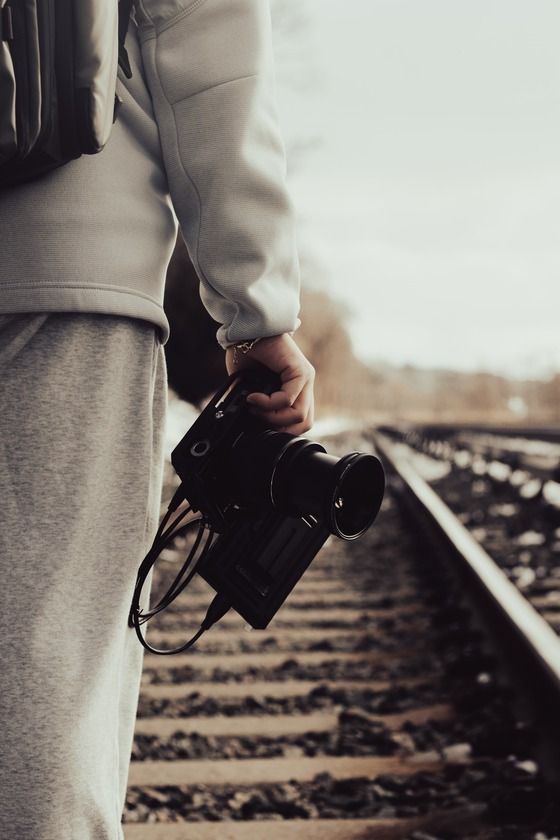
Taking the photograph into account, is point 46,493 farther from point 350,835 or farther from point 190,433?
point 350,835

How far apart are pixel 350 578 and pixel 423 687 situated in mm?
2372

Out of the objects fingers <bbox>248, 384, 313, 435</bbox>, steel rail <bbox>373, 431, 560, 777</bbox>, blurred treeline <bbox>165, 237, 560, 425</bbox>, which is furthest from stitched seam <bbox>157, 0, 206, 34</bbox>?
blurred treeline <bbox>165, 237, 560, 425</bbox>

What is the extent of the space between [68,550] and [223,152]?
53 cm

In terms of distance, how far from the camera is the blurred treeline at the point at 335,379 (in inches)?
465

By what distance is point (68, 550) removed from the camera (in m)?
1.15

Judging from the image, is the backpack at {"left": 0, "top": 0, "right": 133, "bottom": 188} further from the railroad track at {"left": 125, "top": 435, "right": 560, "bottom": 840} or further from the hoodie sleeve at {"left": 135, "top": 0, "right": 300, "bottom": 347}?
the railroad track at {"left": 125, "top": 435, "right": 560, "bottom": 840}

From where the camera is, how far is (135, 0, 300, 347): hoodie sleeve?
129 centimetres

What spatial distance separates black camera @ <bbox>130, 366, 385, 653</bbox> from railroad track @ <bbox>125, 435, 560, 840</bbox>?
0.83 meters

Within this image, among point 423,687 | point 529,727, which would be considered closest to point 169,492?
point 423,687

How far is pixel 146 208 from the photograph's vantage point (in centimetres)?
128

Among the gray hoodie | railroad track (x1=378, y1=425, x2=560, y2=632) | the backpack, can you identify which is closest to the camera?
the backpack

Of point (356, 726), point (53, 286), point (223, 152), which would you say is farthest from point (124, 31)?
point (356, 726)

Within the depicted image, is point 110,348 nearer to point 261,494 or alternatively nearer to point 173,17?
point 261,494

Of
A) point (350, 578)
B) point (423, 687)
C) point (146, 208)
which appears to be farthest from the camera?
point (350, 578)
